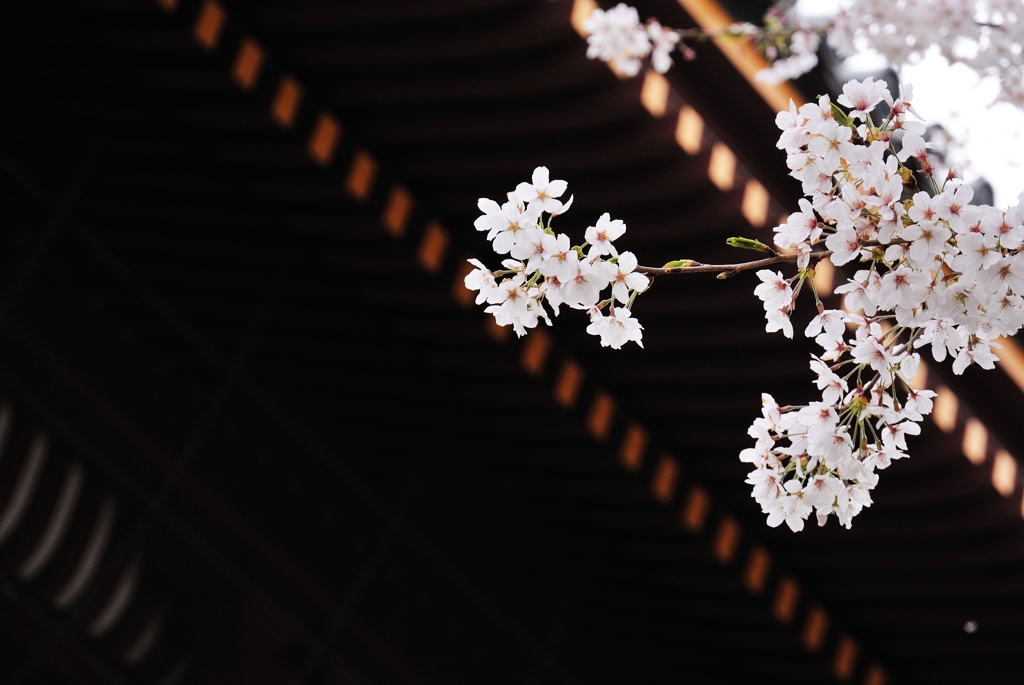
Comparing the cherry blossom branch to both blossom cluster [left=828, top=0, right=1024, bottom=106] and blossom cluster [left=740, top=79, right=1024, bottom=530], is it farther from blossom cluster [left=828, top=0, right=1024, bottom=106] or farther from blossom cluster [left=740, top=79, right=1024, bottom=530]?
blossom cluster [left=828, top=0, right=1024, bottom=106]

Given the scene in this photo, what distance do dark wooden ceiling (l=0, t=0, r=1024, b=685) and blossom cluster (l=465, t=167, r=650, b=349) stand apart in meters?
1.50

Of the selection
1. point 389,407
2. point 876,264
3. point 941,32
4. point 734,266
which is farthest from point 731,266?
point 389,407

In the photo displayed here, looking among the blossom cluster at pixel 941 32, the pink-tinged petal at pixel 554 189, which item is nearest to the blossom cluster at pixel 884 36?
the blossom cluster at pixel 941 32

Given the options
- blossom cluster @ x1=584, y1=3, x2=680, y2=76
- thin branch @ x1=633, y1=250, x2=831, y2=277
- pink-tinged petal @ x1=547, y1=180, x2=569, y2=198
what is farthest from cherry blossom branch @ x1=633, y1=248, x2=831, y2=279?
blossom cluster @ x1=584, y1=3, x2=680, y2=76

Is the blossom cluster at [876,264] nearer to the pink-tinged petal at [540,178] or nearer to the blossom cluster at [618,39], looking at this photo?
the pink-tinged petal at [540,178]

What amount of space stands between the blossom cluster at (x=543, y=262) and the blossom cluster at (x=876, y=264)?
0.22 metres

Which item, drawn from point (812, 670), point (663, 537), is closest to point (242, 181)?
point (663, 537)

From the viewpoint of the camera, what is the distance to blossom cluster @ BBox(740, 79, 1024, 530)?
1151 mm

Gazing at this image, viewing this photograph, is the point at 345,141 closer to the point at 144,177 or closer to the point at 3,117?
the point at 144,177

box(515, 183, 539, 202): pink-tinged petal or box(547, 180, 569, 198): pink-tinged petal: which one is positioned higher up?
box(547, 180, 569, 198): pink-tinged petal

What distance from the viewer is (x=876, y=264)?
1.25m

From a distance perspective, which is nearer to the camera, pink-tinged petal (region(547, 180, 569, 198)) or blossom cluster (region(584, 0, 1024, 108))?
pink-tinged petal (region(547, 180, 569, 198))

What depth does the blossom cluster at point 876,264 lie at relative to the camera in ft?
3.78

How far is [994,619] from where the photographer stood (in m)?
3.65
